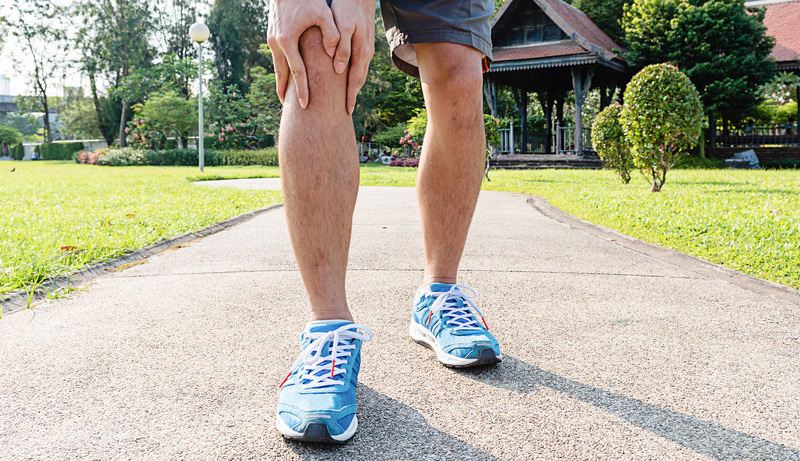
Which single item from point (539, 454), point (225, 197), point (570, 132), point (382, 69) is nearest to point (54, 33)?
point (382, 69)

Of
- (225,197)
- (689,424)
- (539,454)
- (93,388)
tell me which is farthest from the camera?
(225,197)

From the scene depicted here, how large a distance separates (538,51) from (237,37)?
2060 centimetres

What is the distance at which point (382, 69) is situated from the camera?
29.2 m

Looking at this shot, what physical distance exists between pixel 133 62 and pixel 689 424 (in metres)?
36.5

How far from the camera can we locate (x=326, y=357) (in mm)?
1261

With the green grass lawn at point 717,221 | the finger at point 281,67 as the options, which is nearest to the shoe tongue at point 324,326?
the finger at point 281,67

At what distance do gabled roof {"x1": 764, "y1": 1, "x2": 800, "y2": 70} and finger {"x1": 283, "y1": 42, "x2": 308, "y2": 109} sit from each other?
21912mm

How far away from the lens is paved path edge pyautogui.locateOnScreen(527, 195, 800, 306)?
2.43 m

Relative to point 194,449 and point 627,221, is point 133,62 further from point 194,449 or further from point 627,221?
point 194,449

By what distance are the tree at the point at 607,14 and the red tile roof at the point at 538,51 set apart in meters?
5.52

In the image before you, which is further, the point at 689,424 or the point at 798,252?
the point at 798,252

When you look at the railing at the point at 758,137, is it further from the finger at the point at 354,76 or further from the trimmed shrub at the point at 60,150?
the trimmed shrub at the point at 60,150

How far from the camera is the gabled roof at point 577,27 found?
666 inches

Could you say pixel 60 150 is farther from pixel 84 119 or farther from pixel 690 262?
pixel 690 262
